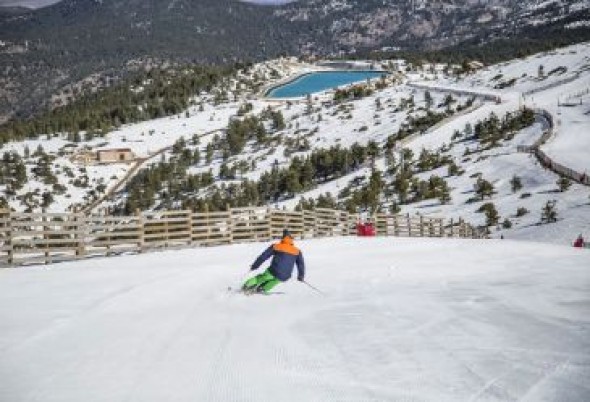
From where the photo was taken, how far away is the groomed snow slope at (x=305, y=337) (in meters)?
6.57

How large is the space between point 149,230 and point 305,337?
16.2 metres

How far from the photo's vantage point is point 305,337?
866cm

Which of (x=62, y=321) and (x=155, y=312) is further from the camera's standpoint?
(x=155, y=312)

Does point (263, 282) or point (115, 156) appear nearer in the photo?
point (263, 282)

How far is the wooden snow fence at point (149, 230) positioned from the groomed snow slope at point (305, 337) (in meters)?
4.13

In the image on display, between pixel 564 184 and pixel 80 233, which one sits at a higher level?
pixel 564 184

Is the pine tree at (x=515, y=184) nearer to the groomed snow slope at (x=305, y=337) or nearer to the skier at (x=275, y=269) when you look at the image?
the groomed snow slope at (x=305, y=337)

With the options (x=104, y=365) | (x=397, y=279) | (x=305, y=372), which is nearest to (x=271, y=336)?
(x=305, y=372)

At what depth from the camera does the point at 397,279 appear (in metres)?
14.0

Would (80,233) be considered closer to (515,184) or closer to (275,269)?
(275,269)

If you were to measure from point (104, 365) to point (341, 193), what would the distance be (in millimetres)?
57041

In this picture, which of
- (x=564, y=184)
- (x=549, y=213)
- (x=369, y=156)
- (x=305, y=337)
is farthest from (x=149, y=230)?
(x=369, y=156)

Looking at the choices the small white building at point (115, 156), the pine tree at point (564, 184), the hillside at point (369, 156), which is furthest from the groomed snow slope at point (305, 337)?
the small white building at point (115, 156)

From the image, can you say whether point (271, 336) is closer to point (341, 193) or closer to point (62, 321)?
point (62, 321)
